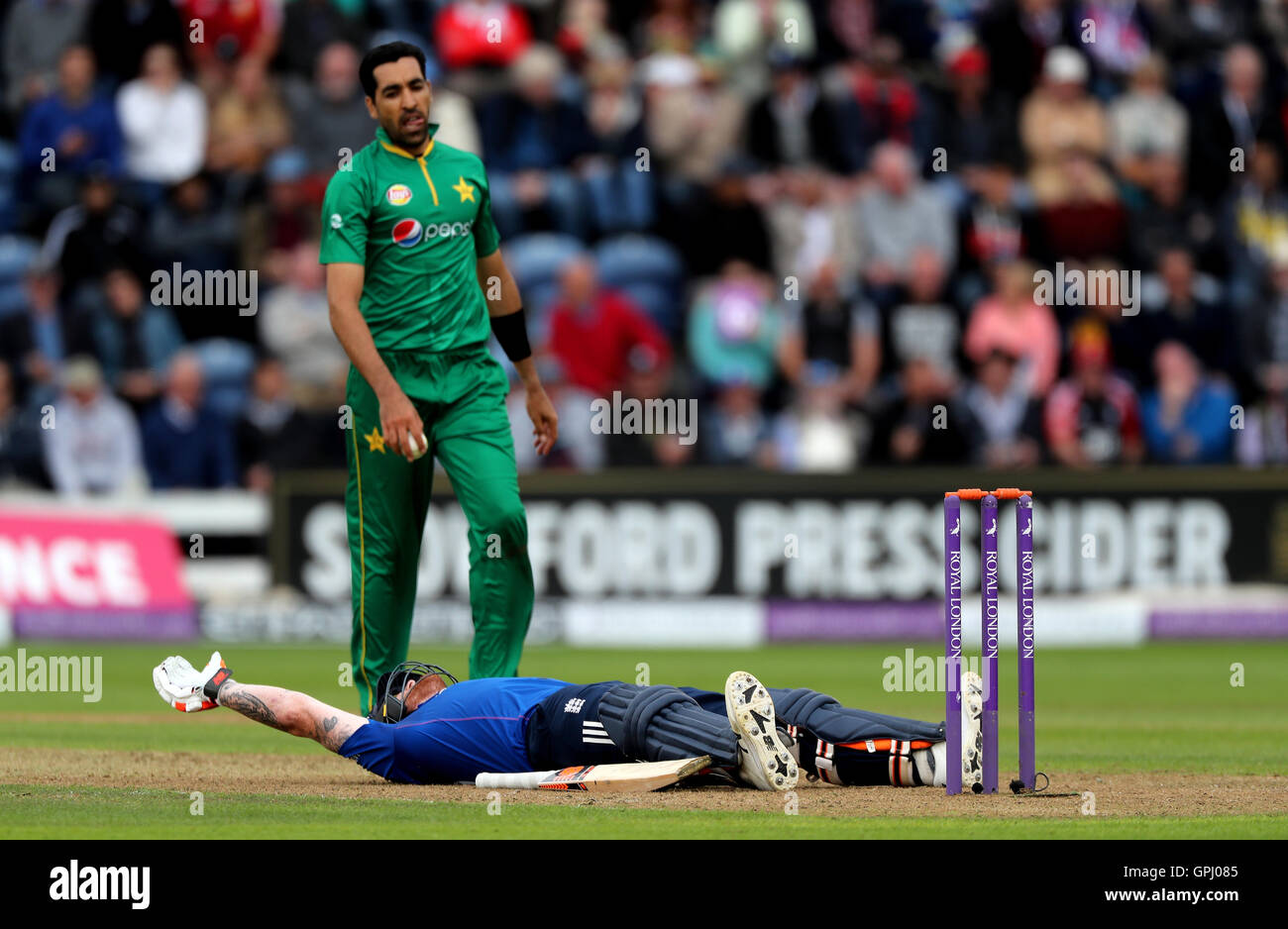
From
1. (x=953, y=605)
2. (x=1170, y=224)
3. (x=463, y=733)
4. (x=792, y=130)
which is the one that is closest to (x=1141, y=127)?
(x=1170, y=224)

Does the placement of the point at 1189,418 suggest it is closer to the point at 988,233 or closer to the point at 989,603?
the point at 988,233

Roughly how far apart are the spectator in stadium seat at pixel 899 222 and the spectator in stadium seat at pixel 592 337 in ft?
8.13

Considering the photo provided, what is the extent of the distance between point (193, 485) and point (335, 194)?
1011 centimetres

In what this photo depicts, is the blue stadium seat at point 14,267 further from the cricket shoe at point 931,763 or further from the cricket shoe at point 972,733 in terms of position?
the cricket shoe at point 972,733

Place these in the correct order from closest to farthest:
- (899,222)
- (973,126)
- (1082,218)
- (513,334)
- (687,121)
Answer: (513,334), (899,222), (1082,218), (687,121), (973,126)

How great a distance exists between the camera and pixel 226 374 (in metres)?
19.7

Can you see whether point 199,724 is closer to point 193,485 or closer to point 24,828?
point 24,828

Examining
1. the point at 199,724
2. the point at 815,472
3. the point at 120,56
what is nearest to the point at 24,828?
the point at 199,724

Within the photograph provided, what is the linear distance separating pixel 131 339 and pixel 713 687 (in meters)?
8.19

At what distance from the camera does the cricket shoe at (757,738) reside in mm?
7477

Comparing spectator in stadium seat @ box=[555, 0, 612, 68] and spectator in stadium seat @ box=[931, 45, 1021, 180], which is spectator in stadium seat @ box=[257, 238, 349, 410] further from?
spectator in stadium seat @ box=[931, 45, 1021, 180]

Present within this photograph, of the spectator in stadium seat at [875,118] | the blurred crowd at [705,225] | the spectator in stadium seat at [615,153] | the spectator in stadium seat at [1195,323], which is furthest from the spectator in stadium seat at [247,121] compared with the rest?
the spectator in stadium seat at [1195,323]

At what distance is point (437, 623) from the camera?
18.3 meters

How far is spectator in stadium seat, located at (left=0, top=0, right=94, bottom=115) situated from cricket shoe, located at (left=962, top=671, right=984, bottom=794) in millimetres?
15589
